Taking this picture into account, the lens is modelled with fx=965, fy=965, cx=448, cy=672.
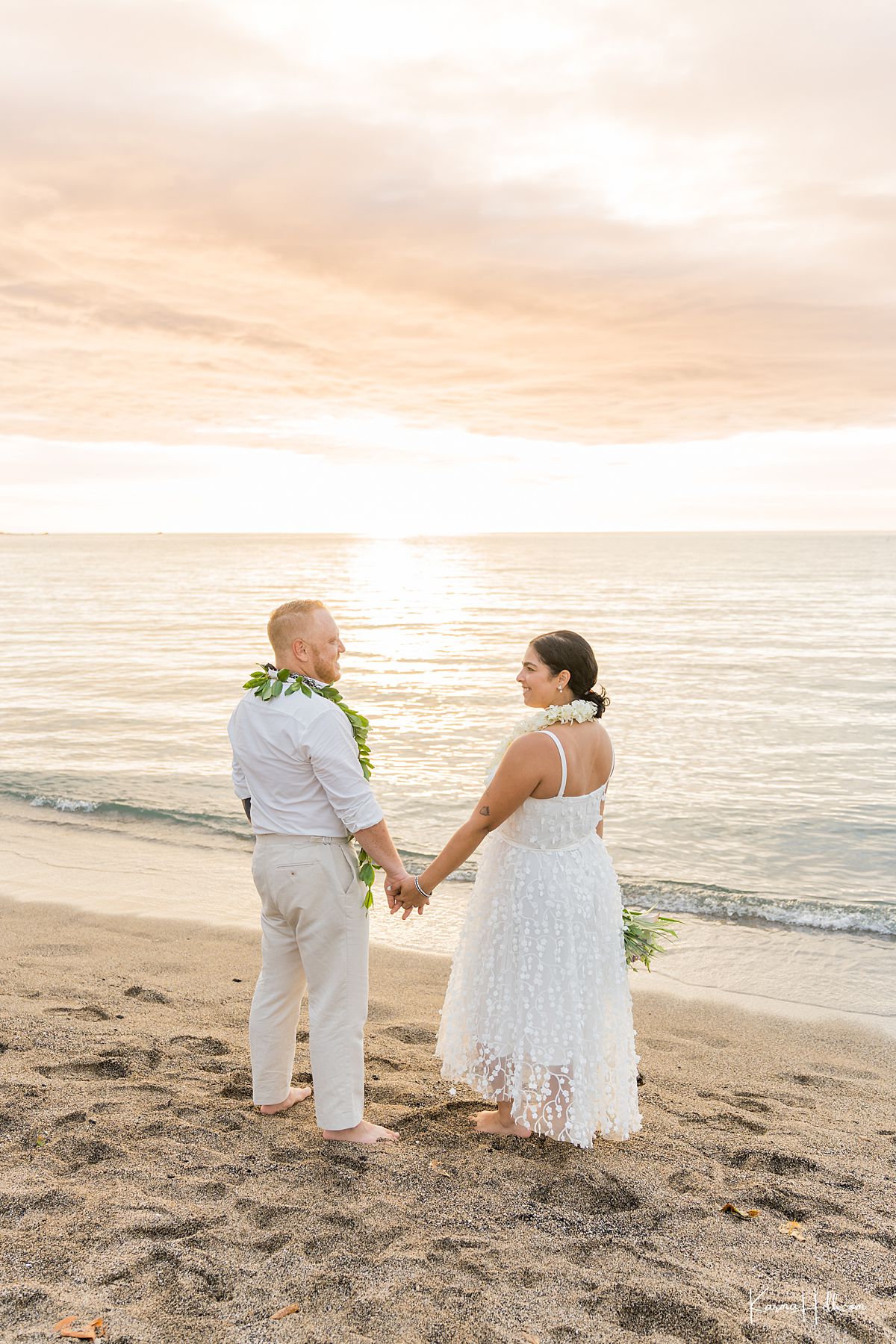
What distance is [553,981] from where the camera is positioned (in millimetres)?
3963

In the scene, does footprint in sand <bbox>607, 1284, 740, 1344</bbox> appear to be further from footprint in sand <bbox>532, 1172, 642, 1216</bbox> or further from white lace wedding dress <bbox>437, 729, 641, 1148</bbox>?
white lace wedding dress <bbox>437, 729, 641, 1148</bbox>

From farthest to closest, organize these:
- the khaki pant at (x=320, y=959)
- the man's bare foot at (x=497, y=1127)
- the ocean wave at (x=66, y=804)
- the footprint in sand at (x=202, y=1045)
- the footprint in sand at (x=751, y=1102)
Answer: the ocean wave at (x=66, y=804)
the footprint in sand at (x=202, y=1045)
the footprint in sand at (x=751, y=1102)
the man's bare foot at (x=497, y=1127)
the khaki pant at (x=320, y=959)

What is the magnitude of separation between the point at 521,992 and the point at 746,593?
5594cm

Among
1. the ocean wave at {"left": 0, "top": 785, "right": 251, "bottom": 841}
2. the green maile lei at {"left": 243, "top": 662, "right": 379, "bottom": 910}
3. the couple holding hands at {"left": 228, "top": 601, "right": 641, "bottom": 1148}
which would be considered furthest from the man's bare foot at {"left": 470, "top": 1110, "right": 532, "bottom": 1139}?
the ocean wave at {"left": 0, "top": 785, "right": 251, "bottom": 841}

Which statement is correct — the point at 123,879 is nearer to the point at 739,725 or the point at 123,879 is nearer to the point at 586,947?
the point at 586,947

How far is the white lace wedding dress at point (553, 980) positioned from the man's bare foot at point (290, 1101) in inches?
33.5

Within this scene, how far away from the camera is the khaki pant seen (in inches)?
151

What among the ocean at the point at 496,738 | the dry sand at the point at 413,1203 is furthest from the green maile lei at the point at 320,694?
the ocean at the point at 496,738

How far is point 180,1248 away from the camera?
3.16m

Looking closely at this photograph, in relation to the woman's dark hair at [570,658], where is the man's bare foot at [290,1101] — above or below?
below

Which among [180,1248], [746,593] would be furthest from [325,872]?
[746,593]

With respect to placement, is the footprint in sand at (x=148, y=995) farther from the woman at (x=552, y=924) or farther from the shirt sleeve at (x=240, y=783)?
the woman at (x=552, y=924)

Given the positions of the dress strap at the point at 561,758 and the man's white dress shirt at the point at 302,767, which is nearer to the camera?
the man's white dress shirt at the point at 302,767

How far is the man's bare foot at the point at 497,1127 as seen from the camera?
4.19 meters
